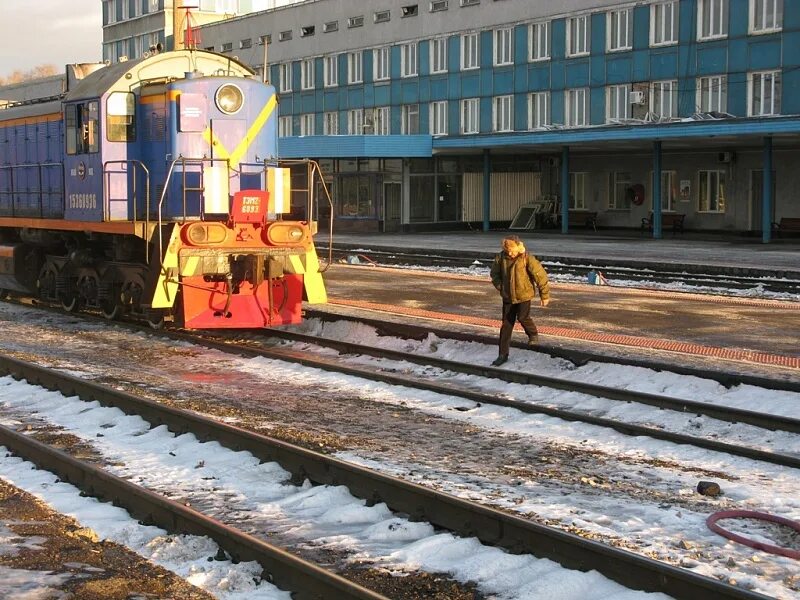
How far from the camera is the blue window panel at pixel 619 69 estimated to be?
42062 mm

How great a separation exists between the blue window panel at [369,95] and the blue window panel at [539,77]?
998 centimetres

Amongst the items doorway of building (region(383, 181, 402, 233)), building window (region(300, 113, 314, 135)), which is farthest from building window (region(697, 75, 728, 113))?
building window (region(300, 113, 314, 135))

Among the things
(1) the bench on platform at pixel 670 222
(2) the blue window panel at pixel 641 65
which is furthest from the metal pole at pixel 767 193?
(2) the blue window panel at pixel 641 65

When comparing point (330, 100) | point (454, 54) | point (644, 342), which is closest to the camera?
point (644, 342)

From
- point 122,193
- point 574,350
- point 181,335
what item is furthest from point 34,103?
point 574,350

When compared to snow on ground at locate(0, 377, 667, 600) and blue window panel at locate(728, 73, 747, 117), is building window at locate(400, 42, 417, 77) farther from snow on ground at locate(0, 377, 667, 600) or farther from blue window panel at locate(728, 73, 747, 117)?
snow on ground at locate(0, 377, 667, 600)

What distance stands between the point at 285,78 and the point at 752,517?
5473 centimetres

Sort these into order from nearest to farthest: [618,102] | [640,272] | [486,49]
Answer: [640,272] < [618,102] < [486,49]

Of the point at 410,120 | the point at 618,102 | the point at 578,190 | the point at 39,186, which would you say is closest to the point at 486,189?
the point at 578,190

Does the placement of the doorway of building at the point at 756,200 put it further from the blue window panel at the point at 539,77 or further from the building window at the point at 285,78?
the building window at the point at 285,78

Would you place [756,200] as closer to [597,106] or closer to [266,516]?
[597,106]

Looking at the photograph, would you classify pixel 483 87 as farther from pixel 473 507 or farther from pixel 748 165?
pixel 473 507

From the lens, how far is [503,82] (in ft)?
154

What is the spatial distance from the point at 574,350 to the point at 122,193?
20.9 feet
